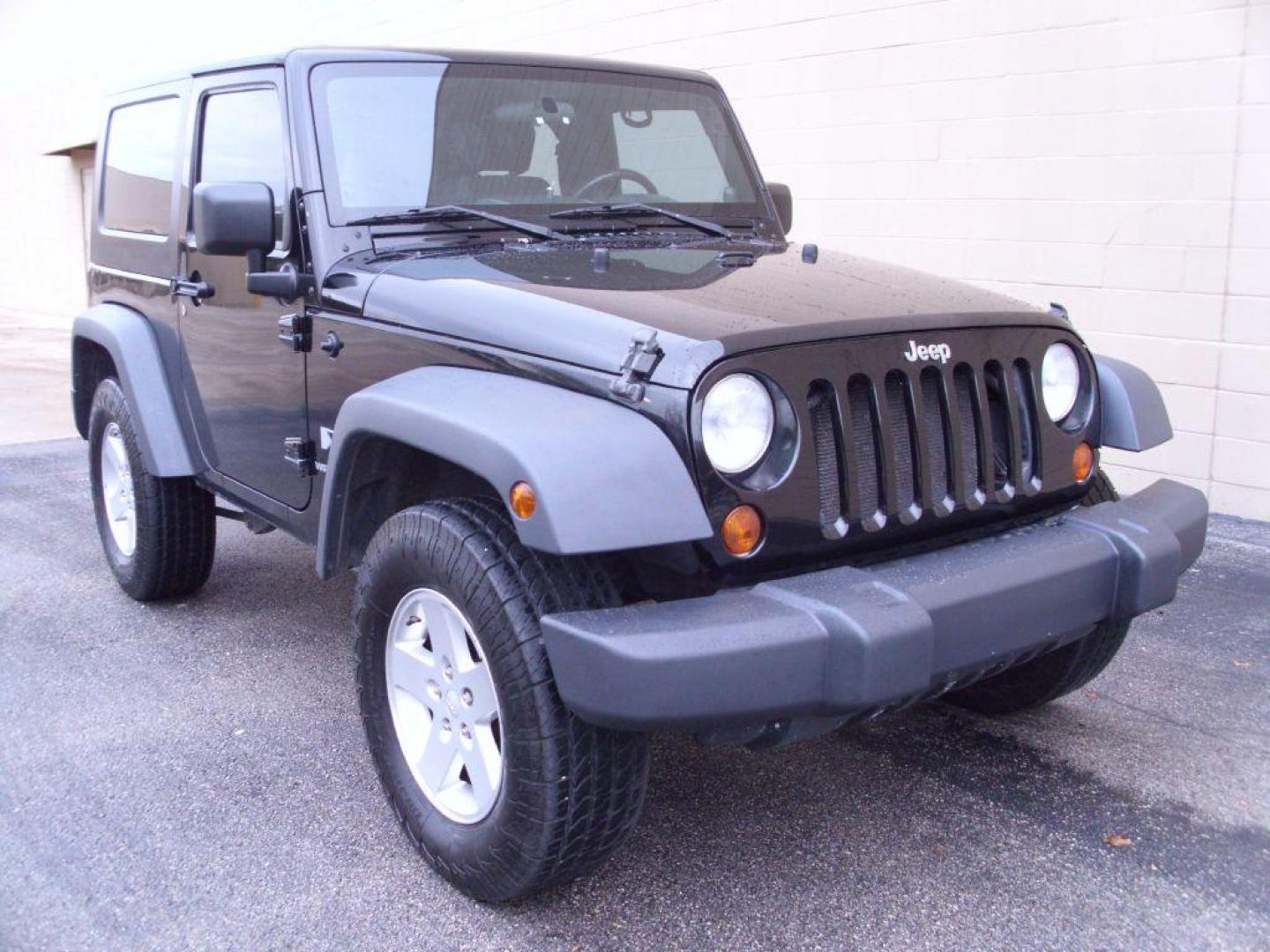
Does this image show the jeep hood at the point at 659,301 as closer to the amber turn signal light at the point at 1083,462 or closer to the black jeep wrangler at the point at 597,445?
the black jeep wrangler at the point at 597,445

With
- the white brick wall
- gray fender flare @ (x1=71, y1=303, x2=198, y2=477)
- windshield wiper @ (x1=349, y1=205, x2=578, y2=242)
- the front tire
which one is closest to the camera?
the front tire

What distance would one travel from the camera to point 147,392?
4320 millimetres

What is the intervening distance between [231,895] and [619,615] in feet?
4.04

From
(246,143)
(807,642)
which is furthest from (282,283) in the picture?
(807,642)

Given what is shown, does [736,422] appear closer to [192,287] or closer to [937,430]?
[937,430]

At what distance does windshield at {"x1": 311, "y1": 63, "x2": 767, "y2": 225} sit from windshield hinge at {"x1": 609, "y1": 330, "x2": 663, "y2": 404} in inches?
47.1

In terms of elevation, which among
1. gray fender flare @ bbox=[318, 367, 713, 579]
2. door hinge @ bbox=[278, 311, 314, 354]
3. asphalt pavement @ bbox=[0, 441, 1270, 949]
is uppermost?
door hinge @ bbox=[278, 311, 314, 354]

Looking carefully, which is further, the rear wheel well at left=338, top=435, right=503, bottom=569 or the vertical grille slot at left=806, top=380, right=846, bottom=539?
the rear wheel well at left=338, top=435, right=503, bottom=569

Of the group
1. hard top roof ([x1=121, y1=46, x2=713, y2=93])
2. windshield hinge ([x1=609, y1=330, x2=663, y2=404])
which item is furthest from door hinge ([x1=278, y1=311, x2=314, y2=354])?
windshield hinge ([x1=609, y1=330, x2=663, y2=404])

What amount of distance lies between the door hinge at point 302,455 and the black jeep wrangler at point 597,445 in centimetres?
1

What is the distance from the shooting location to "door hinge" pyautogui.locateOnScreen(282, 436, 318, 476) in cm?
352

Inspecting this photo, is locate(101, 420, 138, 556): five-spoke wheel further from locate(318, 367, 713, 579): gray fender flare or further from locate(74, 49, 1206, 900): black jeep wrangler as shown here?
locate(318, 367, 713, 579): gray fender flare

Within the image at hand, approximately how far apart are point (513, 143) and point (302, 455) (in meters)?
Result: 1.10

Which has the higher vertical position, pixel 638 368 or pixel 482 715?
pixel 638 368
